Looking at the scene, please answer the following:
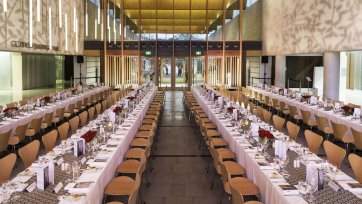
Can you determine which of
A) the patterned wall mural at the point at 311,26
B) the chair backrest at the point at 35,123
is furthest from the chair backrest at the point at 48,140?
the patterned wall mural at the point at 311,26

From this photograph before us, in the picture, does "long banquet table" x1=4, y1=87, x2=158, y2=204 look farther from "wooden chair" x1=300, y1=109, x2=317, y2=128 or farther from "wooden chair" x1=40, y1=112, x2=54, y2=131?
"wooden chair" x1=300, y1=109, x2=317, y2=128

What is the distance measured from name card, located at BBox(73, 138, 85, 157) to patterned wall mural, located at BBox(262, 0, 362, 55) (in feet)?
31.9

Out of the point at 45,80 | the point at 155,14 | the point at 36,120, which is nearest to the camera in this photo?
the point at 36,120

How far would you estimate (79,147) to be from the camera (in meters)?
5.38

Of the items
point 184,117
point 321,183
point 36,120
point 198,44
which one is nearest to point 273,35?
point 198,44

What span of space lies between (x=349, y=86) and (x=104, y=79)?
14.2m

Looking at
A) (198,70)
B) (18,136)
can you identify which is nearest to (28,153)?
(18,136)

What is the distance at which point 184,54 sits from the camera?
22.7 meters

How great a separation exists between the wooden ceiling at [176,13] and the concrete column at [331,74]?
8.75 m

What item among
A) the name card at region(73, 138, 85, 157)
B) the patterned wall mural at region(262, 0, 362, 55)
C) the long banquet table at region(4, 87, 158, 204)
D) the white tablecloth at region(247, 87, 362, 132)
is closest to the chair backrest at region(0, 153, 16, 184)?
the long banquet table at region(4, 87, 158, 204)

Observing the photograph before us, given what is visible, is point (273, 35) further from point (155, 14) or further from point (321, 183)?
point (321, 183)

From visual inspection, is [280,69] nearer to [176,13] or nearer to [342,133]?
[176,13]

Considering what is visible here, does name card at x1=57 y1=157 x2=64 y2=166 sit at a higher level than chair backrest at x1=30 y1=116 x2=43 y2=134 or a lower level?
lower

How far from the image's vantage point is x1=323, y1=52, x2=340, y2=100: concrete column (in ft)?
48.7
